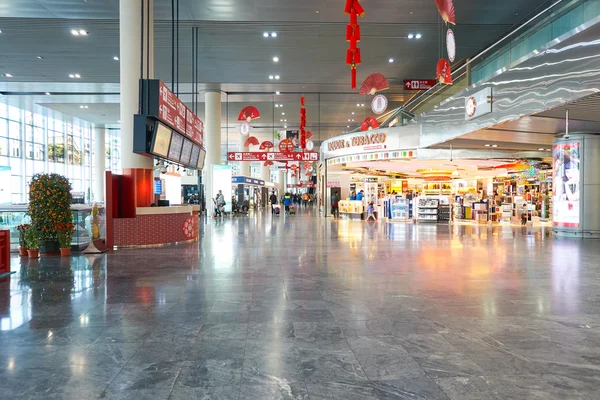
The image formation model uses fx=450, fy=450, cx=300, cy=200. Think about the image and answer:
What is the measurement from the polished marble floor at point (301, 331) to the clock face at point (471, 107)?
19.2ft

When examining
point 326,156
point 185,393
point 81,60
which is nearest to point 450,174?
point 326,156

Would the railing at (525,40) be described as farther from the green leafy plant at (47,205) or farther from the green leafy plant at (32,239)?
the green leafy plant at (32,239)

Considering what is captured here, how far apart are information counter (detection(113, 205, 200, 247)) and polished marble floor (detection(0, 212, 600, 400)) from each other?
9.10ft

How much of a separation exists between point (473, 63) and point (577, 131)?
3.76 m

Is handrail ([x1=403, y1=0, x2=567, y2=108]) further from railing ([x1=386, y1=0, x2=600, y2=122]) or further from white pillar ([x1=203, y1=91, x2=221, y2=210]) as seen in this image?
white pillar ([x1=203, y1=91, x2=221, y2=210])

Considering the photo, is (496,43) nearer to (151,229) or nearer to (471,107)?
(471,107)

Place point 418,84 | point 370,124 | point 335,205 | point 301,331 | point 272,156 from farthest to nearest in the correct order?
point 335,205 → point 272,156 → point 370,124 → point 418,84 → point 301,331

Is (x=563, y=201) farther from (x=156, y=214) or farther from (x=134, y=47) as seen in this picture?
(x=134, y=47)

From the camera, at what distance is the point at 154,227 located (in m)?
11.6

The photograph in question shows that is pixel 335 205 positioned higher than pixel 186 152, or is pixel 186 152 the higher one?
pixel 186 152

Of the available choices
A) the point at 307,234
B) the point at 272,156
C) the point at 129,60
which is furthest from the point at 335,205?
the point at 129,60

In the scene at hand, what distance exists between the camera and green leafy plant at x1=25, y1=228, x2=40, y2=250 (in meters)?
9.38

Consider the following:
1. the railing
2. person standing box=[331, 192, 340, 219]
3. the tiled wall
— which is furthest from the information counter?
person standing box=[331, 192, 340, 219]

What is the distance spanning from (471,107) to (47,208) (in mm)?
11272
